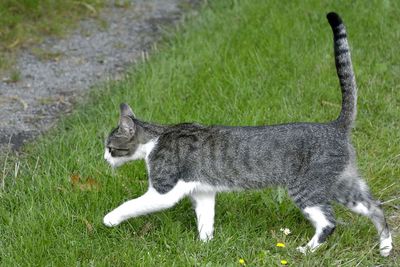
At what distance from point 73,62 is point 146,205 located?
377 cm

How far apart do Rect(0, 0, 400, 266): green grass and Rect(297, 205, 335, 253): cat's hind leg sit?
60 mm

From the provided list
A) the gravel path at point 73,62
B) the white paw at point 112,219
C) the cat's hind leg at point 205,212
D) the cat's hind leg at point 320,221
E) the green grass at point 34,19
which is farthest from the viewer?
the green grass at point 34,19

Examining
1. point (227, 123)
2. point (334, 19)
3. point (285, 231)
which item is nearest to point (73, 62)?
point (227, 123)

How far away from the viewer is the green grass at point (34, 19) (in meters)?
8.02

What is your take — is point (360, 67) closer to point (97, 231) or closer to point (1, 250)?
point (97, 231)

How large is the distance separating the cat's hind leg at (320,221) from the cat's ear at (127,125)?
4.14ft

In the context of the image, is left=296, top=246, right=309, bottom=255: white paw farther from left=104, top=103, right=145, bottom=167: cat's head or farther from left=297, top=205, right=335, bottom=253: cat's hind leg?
left=104, top=103, right=145, bottom=167: cat's head

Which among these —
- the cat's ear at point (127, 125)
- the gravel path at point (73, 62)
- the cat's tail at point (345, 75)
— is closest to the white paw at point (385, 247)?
the cat's tail at point (345, 75)

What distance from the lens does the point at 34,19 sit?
859 cm

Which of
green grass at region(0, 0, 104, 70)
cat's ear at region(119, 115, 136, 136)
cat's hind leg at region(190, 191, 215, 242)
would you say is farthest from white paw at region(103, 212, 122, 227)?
green grass at region(0, 0, 104, 70)

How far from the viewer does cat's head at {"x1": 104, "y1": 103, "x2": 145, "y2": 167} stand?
15.4ft

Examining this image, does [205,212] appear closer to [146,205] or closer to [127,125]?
[146,205]

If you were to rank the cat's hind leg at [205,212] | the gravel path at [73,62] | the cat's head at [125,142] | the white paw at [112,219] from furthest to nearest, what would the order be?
the gravel path at [73,62]
the cat's head at [125,142]
the cat's hind leg at [205,212]
the white paw at [112,219]

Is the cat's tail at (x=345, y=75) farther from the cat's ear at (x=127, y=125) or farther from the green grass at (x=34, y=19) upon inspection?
the green grass at (x=34, y=19)
